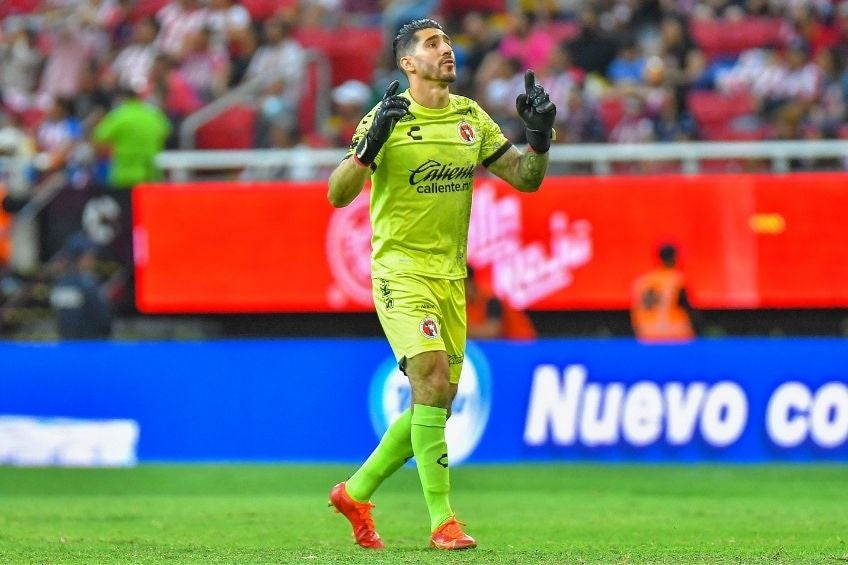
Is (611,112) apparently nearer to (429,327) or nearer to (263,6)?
(263,6)

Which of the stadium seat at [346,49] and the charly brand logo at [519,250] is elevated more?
the stadium seat at [346,49]

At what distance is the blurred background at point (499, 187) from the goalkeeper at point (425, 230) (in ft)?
26.9

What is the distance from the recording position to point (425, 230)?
8414mm

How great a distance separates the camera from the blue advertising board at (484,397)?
1436 cm

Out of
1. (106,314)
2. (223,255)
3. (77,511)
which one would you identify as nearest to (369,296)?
(223,255)

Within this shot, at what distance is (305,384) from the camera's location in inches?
586

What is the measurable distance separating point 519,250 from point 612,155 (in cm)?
143

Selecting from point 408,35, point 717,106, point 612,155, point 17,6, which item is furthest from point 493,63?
point 408,35

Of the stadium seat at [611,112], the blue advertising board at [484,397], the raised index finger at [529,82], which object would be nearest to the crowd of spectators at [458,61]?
the stadium seat at [611,112]

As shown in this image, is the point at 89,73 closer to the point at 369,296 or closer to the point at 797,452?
the point at 369,296

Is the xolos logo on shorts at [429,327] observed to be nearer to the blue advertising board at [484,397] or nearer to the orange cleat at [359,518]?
the orange cleat at [359,518]

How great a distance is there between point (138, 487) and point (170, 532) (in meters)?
3.78

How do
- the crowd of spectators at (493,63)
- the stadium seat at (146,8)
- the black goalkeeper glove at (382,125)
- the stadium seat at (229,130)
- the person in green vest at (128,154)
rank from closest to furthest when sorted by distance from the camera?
the black goalkeeper glove at (382,125) < the person in green vest at (128,154) < the crowd of spectators at (493,63) < the stadium seat at (229,130) < the stadium seat at (146,8)

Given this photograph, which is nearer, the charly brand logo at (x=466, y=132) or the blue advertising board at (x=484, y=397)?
the charly brand logo at (x=466, y=132)
